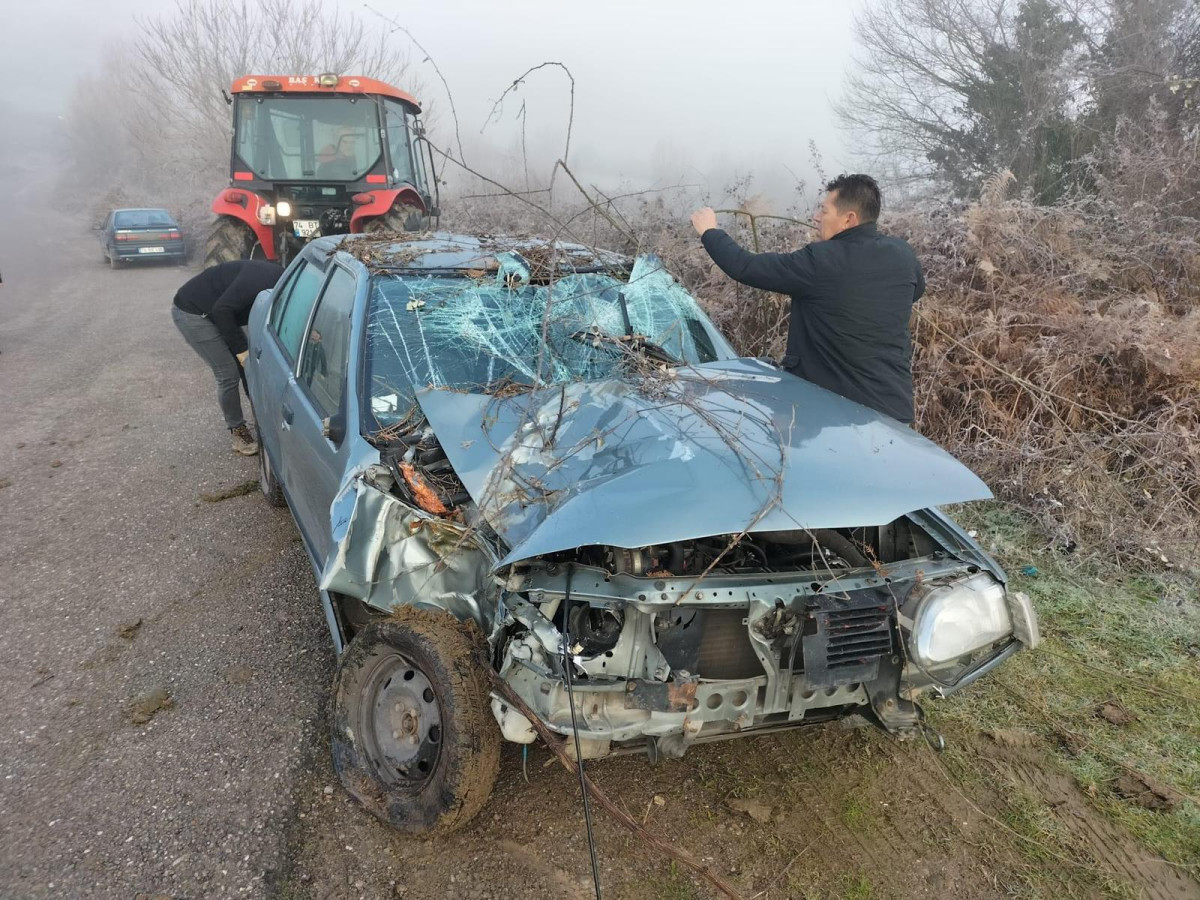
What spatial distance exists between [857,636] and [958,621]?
34 centimetres

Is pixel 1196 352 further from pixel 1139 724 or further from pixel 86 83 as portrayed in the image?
pixel 86 83

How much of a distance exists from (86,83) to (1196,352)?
68594 mm

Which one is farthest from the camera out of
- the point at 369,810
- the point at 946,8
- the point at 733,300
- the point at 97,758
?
the point at 946,8

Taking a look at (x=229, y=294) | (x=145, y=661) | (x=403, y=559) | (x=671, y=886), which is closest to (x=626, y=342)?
(x=403, y=559)

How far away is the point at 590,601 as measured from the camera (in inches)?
86.1

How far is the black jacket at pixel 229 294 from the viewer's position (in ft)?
17.5

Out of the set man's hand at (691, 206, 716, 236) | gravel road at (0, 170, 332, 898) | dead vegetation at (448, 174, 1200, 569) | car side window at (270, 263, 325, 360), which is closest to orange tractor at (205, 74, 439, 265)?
gravel road at (0, 170, 332, 898)

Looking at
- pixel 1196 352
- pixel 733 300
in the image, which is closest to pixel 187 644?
pixel 733 300

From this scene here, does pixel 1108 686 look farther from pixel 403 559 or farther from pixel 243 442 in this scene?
pixel 243 442

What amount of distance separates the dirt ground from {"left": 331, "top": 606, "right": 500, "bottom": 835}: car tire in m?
0.15

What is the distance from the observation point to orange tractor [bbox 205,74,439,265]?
8539 mm

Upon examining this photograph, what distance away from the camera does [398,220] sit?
8602mm

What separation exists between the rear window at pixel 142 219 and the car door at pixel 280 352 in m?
14.4

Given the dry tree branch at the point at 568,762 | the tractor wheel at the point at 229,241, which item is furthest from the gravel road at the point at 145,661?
the tractor wheel at the point at 229,241
